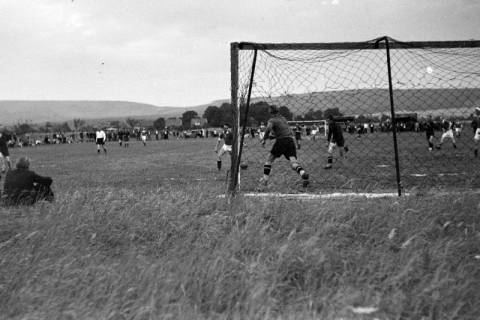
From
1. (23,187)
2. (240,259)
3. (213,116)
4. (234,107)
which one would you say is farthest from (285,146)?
(213,116)

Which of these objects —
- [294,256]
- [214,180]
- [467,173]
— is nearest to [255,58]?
[294,256]

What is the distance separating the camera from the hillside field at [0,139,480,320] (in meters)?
3.06

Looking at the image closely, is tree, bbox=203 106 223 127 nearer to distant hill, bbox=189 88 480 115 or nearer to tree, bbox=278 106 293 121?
tree, bbox=278 106 293 121

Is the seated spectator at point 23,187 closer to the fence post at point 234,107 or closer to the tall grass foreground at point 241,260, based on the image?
the tall grass foreground at point 241,260

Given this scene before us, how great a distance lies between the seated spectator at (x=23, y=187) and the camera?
6.28m

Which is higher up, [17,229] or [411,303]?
[17,229]

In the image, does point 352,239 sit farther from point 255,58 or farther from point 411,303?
point 255,58

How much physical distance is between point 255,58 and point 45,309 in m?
4.30

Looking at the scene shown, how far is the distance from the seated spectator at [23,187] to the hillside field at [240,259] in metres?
0.78

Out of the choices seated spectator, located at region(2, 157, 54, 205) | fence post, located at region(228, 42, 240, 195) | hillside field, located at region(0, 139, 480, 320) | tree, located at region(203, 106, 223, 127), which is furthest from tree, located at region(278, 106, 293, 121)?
tree, located at region(203, 106, 223, 127)

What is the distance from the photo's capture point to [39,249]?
13.1ft

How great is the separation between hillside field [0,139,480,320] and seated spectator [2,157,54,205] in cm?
78

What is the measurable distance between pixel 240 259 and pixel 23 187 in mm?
4317

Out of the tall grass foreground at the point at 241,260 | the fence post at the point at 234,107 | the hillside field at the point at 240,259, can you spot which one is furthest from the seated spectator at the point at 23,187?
the fence post at the point at 234,107
